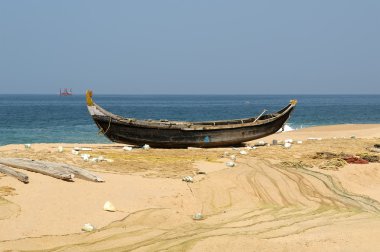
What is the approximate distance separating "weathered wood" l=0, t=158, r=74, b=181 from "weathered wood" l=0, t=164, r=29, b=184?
0.54m

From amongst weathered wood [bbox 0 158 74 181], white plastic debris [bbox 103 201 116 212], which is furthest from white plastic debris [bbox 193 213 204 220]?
weathered wood [bbox 0 158 74 181]

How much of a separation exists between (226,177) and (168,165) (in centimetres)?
205

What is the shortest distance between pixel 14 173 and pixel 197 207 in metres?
3.81

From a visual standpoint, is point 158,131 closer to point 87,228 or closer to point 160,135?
point 160,135

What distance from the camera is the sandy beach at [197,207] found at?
7.80 meters

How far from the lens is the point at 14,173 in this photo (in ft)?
33.6

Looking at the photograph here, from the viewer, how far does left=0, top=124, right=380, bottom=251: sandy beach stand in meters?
7.80

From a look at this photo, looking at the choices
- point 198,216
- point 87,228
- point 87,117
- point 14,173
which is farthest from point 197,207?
point 87,117

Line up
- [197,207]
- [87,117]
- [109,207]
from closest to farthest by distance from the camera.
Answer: [109,207], [197,207], [87,117]

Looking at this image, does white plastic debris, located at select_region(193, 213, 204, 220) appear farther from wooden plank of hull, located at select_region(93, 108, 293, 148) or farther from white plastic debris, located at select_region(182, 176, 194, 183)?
wooden plank of hull, located at select_region(93, 108, 293, 148)

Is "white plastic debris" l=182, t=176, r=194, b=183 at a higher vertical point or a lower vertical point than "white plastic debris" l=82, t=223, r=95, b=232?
higher

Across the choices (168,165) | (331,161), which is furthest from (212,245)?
(331,161)

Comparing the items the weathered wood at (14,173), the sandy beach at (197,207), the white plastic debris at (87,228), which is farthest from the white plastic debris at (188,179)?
the white plastic debris at (87,228)

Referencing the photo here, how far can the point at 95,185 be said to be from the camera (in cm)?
1052
